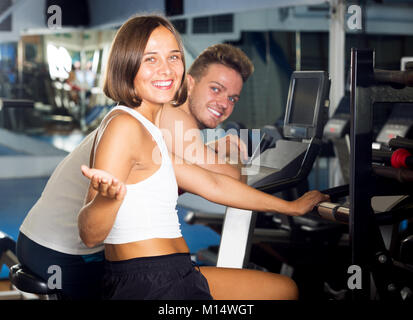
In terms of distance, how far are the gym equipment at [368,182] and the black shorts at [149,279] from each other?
0.45m

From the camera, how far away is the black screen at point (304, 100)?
1775 mm

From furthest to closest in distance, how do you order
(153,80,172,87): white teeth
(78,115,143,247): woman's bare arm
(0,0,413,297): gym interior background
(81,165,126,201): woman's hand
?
1. (0,0,413,297): gym interior background
2. (153,80,172,87): white teeth
3. (78,115,143,247): woman's bare arm
4. (81,165,126,201): woman's hand

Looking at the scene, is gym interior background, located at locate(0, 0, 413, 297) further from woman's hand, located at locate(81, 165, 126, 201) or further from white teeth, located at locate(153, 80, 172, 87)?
woman's hand, located at locate(81, 165, 126, 201)

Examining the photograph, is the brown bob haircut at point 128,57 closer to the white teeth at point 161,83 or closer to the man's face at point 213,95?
the white teeth at point 161,83

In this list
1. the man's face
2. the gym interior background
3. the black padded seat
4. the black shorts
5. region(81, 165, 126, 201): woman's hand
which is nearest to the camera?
region(81, 165, 126, 201): woman's hand

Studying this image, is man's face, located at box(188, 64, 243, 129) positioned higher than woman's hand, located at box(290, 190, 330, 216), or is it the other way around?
man's face, located at box(188, 64, 243, 129)

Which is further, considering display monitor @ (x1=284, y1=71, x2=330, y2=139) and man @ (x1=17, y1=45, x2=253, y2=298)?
display monitor @ (x1=284, y1=71, x2=330, y2=139)

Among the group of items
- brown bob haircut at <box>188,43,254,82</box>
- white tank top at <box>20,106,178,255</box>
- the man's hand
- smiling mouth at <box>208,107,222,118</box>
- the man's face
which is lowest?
white tank top at <box>20,106,178,255</box>

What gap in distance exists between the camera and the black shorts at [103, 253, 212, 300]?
123 cm

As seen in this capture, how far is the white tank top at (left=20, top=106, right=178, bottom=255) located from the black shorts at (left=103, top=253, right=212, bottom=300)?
27cm

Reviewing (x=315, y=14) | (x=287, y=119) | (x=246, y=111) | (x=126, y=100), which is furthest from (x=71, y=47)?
(x=315, y=14)

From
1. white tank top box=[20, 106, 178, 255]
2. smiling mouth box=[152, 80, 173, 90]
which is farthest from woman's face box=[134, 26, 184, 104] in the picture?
white tank top box=[20, 106, 178, 255]

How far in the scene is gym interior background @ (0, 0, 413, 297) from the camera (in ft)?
7.82

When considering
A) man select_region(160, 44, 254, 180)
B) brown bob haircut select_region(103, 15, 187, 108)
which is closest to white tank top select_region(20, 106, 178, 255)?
brown bob haircut select_region(103, 15, 187, 108)
